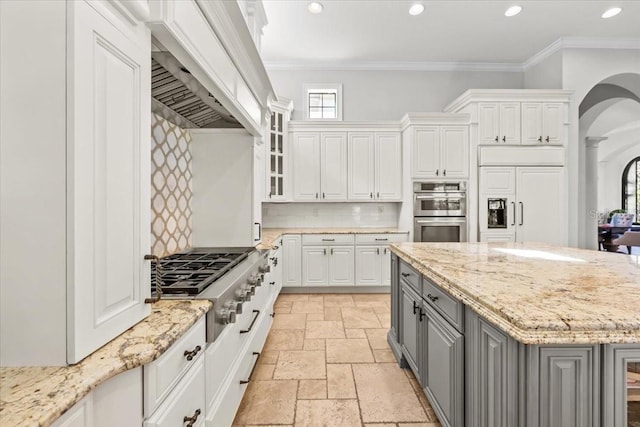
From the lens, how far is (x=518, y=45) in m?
4.60

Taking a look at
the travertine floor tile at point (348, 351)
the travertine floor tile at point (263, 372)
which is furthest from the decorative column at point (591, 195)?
the travertine floor tile at point (263, 372)

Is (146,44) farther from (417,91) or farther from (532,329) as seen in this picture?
(417,91)

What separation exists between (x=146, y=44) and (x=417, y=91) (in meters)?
4.93

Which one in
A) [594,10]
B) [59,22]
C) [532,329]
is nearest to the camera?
[59,22]

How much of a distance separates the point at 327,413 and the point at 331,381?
352 mm

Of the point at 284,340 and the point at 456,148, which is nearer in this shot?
the point at 284,340

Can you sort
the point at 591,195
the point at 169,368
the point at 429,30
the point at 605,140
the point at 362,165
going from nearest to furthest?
1. the point at 169,368
2. the point at 429,30
3. the point at 362,165
4. the point at 591,195
5. the point at 605,140

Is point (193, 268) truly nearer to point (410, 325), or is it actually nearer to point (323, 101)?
point (410, 325)

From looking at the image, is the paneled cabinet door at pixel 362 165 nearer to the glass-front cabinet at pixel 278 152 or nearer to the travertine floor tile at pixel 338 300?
the glass-front cabinet at pixel 278 152

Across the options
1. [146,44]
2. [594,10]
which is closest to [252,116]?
[146,44]

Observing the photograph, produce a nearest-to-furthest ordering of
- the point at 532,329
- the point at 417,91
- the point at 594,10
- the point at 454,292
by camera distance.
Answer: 1. the point at 532,329
2. the point at 454,292
3. the point at 594,10
4. the point at 417,91

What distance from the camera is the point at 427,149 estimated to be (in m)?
4.50

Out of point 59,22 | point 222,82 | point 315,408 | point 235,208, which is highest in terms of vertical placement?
point 222,82

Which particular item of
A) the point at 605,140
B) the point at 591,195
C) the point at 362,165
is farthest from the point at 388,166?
the point at 605,140
